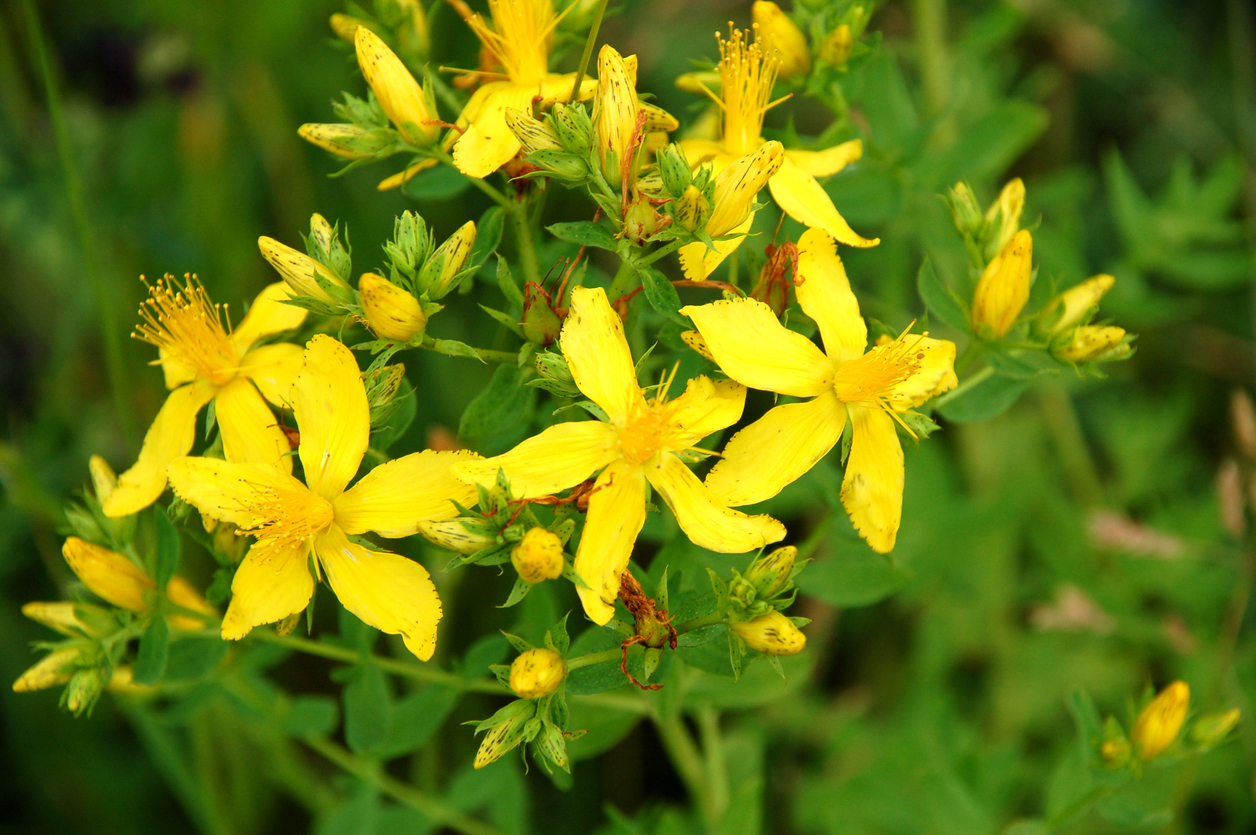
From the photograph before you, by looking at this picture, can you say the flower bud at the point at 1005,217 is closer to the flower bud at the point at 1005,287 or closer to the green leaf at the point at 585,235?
the flower bud at the point at 1005,287

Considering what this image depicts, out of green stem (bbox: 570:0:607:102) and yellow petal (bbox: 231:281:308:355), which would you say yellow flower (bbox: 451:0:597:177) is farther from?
yellow petal (bbox: 231:281:308:355)

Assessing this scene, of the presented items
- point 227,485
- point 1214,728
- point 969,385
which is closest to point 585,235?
point 227,485

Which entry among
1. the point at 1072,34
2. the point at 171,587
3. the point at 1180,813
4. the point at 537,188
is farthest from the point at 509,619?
the point at 1072,34

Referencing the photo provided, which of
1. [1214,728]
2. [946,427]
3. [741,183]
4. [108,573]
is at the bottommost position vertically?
[946,427]

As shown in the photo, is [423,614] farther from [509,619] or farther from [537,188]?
[509,619]

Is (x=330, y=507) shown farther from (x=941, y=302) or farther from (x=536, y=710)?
(x=941, y=302)

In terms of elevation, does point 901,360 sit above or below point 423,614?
above
